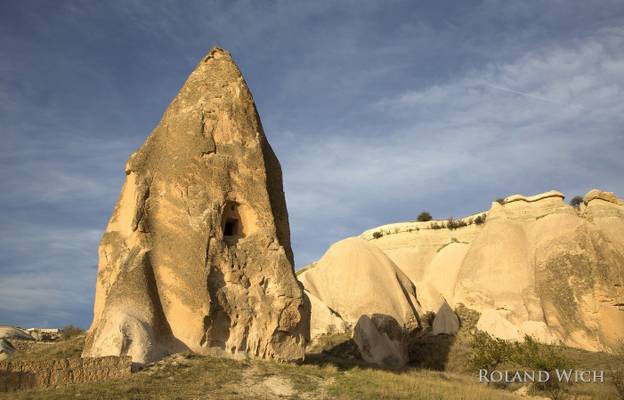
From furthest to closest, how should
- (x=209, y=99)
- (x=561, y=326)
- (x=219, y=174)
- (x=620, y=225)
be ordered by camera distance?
(x=620, y=225)
(x=561, y=326)
(x=209, y=99)
(x=219, y=174)

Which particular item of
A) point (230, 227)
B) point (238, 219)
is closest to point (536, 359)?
point (238, 219)

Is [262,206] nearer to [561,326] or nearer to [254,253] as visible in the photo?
[254,253]

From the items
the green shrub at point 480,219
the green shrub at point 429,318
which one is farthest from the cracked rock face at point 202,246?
the green shrub at point 480,219

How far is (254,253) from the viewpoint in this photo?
15.3 metres

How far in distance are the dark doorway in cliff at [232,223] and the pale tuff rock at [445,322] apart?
1518cm

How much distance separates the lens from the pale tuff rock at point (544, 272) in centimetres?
2575

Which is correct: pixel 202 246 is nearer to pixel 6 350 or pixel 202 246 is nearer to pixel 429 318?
pixel 6 350

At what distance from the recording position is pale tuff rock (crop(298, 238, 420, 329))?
96.4 ft

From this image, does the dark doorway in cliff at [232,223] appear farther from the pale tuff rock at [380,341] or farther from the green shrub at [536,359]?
the pale tuff rock at [380,341]

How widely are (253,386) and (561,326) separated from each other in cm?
1814

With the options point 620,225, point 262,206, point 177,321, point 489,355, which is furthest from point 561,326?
point 177,321

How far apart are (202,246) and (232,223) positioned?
151cm

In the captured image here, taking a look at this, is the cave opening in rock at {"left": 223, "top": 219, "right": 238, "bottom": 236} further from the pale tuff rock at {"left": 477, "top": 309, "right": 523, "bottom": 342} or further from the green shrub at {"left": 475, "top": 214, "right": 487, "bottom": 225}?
the green shrub at {"left": 475, "top": 214, "right": 487, "bottom": 225}

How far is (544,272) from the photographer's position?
28.1m
